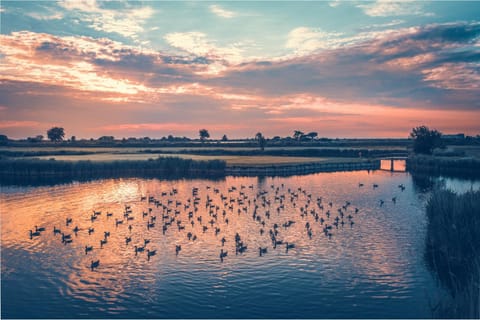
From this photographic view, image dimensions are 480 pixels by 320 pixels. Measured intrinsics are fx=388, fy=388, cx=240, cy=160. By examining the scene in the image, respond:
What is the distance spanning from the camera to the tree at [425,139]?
10925 centimetres

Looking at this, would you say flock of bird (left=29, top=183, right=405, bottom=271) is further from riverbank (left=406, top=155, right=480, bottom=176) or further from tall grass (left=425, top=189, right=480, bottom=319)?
riverbank (left=406, top=155, right=480, bottom=176)

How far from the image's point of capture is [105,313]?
20969mm

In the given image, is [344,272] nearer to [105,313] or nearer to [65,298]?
[105,313]

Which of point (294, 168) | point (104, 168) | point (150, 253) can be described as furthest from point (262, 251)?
point (104, 168)

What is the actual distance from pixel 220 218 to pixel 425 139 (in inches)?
3437

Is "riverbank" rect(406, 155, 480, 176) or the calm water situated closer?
the calm water

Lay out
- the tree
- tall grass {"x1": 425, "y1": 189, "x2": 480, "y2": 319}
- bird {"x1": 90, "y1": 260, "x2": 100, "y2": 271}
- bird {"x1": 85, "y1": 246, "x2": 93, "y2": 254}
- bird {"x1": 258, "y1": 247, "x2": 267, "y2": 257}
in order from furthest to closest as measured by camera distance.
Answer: the tree < bird {"x1": 85, "y1": 246, "x2": 93, "y2": 254} < bird {"x1": 258, "y1": 247, "x2": 267, "y2": 257} < bird {"x1": 90, "y1": 260, "x2": 100, "y2": 271} < tall grass {"x1": 425, "y1": 189, "x2": 480, "y2": 319}

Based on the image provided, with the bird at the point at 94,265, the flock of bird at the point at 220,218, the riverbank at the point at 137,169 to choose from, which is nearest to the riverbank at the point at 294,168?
the riverbank at the point at 137,169

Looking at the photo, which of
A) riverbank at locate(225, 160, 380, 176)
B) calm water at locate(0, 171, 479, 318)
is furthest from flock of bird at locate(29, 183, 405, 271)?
riverbank at locate(225, 160, 380, 176)

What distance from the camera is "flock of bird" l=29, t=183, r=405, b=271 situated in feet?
108

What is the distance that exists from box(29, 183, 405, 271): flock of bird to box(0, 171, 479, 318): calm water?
32cm

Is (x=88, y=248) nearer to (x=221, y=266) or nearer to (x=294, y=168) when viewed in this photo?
(x=221, y=266)

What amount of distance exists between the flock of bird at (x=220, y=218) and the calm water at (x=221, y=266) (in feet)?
1.04

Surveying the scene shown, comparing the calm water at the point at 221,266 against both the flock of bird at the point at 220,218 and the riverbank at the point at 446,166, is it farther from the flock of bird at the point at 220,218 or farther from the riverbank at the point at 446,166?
the riverbank at the point at 446,166
